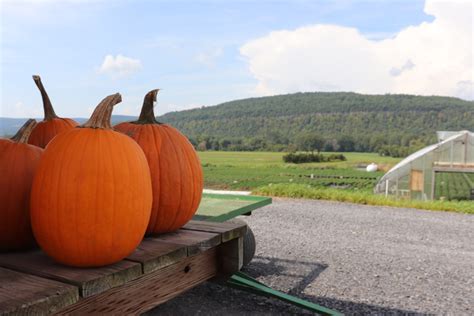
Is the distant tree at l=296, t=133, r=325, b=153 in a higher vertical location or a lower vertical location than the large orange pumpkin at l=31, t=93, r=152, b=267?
higher

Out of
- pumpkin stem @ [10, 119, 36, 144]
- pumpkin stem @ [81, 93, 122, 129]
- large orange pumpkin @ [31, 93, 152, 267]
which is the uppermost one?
pumpkin stem @ [81, 93, 122, 129]

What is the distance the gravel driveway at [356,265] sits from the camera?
3.43 meters

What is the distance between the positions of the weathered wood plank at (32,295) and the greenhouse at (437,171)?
12411mm

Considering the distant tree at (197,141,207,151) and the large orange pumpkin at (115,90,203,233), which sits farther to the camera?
the distant tree at (197,141,207,151)

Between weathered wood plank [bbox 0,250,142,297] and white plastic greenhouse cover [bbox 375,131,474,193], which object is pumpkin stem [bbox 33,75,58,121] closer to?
weathered wood plank [bbox 0,250,142,297]

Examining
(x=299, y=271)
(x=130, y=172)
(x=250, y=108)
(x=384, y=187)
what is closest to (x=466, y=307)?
(x=299, y=271)

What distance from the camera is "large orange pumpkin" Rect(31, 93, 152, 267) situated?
1.24 metres

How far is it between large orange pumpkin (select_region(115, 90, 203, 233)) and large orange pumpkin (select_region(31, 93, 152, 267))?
207 millimetres

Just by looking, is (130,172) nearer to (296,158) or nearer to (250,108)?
(296,158)

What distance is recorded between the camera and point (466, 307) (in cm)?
351

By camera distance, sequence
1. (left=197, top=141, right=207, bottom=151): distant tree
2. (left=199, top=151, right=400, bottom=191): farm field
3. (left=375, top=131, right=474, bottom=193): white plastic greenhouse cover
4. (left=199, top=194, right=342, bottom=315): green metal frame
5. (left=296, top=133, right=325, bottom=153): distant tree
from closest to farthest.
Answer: (left=199, top=194, right=342, bottom=315): green metal frame
(left=375, top=131, right=474, bottom=193): white plastic greenhouse cover
(left=199, top=151, right=400, bottom=191): farm field
(left=296, top=133, right=325, bottom=153): distant tree
(left=197, top=141, right=207, bottom=151): distant tree

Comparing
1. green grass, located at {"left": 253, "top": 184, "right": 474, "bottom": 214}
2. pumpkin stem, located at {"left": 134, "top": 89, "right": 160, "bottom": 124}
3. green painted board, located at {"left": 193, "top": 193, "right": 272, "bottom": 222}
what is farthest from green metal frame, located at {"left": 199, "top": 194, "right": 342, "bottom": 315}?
green grass, located at {"left": 253, "top": 184, "right": 474, "bottom": 214}

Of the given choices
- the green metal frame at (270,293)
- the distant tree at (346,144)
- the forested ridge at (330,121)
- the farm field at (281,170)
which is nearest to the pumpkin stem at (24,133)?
the green metal frame at (270,293)

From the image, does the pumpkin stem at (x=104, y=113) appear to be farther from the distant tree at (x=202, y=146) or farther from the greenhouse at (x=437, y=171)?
the distant tree at (x=202, y=146)
